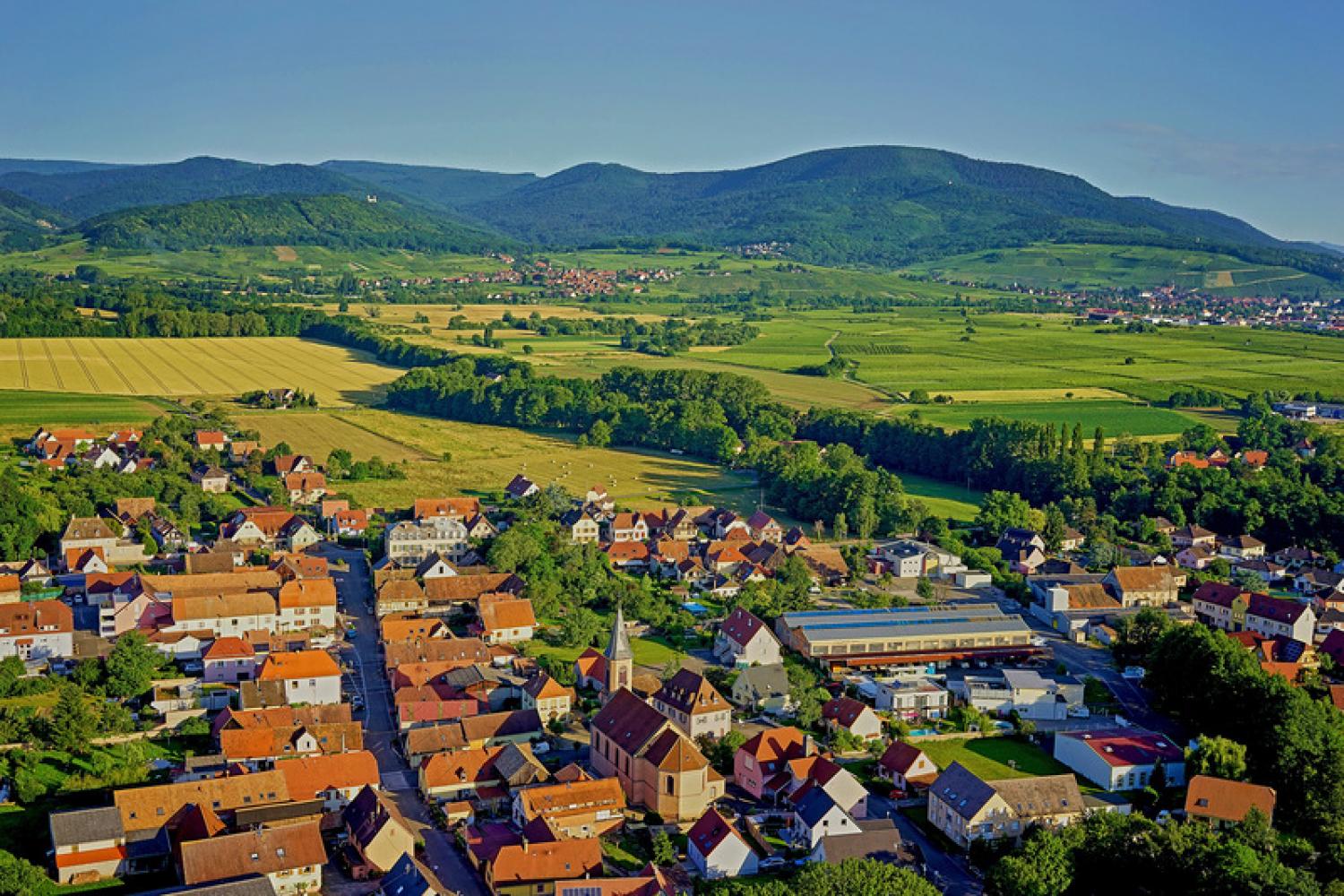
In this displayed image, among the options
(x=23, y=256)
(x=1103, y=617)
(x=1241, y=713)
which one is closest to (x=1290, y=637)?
(x=1103, y=617)

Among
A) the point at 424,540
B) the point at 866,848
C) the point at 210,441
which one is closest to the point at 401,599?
the point at 424,540

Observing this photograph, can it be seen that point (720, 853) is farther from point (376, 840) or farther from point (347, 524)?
point (347, 524)

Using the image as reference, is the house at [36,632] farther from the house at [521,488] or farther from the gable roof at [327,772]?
the house at [521,488]

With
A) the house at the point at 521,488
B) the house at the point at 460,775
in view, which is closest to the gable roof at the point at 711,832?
the house at the point at 460,775

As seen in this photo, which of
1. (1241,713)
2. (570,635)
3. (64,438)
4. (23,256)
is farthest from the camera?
(23,256)

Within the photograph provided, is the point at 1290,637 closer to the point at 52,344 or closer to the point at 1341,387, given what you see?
the point at 1341,387

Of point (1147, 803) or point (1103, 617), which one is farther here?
point (1103, 617)

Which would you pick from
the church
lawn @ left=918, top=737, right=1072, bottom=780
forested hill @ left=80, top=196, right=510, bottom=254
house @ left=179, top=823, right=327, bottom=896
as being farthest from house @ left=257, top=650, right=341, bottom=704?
forested hill @ left=80, top=196, right=510, bottom=254
